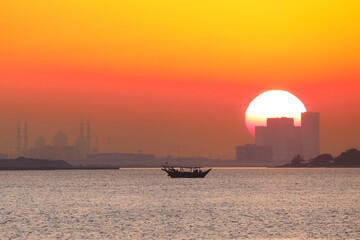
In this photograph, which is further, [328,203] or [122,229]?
[328,203]

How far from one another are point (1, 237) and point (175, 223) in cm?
2888

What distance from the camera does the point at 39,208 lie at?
5325 inches

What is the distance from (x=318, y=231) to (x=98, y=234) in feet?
101

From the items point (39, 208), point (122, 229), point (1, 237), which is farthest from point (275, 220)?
point (39, 208)

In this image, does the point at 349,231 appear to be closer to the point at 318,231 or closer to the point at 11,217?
the point at 318,231

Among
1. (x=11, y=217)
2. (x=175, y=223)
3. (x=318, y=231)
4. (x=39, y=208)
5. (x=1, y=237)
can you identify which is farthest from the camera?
(x=39, y=208)

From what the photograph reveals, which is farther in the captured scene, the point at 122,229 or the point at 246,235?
the point at 122,229

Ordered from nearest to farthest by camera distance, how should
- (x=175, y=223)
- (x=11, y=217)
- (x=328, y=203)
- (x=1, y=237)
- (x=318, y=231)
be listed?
1. (x=1, y=237)
2. (x=318, y=231)
3. (x=175, y=223)
4. (x=11, y=217)
5. (x=328, y=203)

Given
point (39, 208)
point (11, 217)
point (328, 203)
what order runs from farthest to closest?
point (328, 203) → point (39, 208) → point (11, 217)

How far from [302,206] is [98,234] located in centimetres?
6182

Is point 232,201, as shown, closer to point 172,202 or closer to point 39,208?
point 172,202

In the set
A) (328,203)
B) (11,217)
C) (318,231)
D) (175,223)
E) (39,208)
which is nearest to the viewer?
(318,231)

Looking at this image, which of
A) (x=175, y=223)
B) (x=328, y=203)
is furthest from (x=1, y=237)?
(x=328, y=203)

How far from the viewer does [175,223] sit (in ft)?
335
